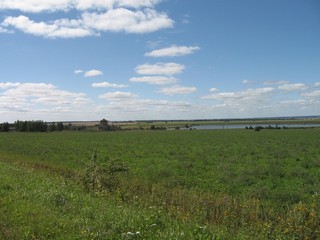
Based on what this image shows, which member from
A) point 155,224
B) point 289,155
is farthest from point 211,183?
point 289,155

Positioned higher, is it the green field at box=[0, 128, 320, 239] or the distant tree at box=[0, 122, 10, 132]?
the distant tree at box=[0, 122, 10, 132]

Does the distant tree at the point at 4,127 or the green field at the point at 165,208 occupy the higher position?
the distant tree at the point at 4,127

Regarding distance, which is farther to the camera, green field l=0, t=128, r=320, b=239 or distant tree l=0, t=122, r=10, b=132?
distant tree l=0, t=122, r=10, b=132

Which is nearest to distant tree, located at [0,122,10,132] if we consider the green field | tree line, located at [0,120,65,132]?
tree line, located at [0,120,65,132]

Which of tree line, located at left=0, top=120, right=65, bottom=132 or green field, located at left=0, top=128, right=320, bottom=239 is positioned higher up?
tree line, located at left=0, top=120, right=65, bottom=132

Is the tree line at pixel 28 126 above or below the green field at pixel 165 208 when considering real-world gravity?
above

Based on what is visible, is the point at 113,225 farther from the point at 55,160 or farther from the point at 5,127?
the point at 5,127

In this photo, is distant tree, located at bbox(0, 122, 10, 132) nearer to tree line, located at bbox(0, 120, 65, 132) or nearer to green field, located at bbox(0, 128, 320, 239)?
tree line, located at bbox(0, 120, 65, 132)

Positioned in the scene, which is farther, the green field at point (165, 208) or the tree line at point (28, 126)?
the tree line at point (28, 126)

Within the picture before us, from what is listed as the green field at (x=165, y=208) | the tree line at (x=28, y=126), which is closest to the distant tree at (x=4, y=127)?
the tree line at (x=28, y=126)

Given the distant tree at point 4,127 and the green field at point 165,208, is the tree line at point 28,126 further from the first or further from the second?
the green field at point 165,208

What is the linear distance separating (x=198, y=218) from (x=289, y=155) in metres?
19.5

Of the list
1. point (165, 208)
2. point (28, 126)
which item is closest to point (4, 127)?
point (28, 126)

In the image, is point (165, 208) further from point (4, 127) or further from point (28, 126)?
point (4, 127)
